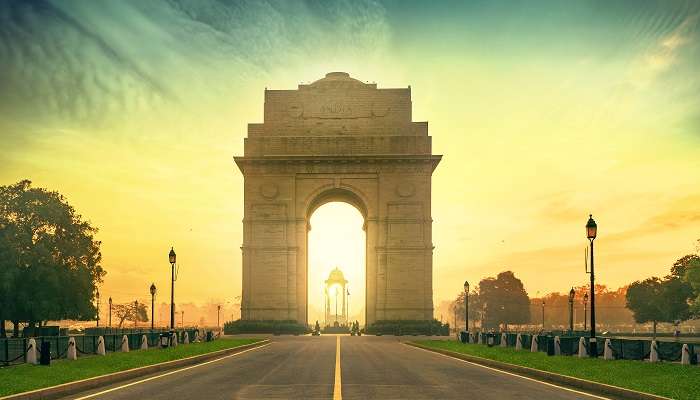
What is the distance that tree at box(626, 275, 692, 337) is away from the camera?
11538 cm

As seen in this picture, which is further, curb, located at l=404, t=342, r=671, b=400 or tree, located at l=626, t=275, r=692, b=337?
tree, located at l=626, t=275, r=692, b=337

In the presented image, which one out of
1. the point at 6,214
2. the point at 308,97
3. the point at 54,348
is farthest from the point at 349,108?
the point at 54,348

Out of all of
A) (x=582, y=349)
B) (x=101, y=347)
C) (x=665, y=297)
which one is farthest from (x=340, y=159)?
(x=665, y=297)

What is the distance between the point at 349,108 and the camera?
7462 cm

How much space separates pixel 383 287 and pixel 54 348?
42.3 metres

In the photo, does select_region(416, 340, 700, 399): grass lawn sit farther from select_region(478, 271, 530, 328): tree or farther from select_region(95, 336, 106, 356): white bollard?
select_region(478, 271, 530, 328): tree

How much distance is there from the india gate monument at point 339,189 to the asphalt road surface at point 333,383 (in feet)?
135

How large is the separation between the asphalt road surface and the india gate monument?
41.2 m

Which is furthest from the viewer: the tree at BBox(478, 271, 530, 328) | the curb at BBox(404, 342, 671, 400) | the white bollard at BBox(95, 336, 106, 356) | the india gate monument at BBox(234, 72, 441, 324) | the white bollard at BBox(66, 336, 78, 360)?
the tree at BBox(478, 271, 530, 328)

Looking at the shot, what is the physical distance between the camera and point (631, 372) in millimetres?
23875

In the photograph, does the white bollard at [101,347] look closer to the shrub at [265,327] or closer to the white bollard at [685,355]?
the white bollard at [685,355]

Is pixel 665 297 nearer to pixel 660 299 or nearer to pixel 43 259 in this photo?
pixel 660 299

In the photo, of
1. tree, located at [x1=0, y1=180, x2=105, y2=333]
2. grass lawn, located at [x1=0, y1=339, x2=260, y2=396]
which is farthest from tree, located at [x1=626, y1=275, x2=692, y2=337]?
grass lawn, located at [x1=0, y1=339, x2=260, y2=396]

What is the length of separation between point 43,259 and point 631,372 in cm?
5520
